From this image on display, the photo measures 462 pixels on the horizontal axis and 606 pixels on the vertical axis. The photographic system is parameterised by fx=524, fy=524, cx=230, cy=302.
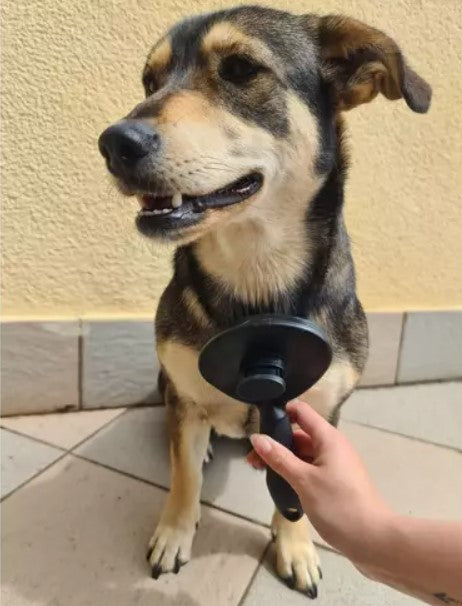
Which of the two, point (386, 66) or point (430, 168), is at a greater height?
point (386, 66)

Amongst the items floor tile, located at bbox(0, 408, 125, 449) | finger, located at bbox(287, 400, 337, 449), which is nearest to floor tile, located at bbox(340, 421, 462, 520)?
finger, located at bbox(287, 400, 337, 449)

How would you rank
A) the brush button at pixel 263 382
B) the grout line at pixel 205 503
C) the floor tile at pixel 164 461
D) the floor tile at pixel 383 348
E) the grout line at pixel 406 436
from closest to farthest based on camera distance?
the brush button at pixel 263 382, the grout line at pixel 205 503, the floor tile at pixel 164 461, the grout line at pixel 406 436, the floor tile at pixel 383 348

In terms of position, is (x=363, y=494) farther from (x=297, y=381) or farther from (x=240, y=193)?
(x=240, y=193)

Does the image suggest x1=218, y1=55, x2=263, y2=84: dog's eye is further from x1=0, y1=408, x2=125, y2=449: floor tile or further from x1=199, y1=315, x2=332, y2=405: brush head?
x1=0, y1=408, x2=125, y2=449: floor tile

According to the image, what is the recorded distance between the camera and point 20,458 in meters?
1.34

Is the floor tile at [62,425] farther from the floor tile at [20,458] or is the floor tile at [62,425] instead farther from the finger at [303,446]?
the finger at [303,446]

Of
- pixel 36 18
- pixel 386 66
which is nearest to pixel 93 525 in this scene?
pixel 386 66

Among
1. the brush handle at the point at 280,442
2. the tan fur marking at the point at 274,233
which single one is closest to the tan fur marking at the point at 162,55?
the tan fur marking at the point at 274,233

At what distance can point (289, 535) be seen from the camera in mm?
1084

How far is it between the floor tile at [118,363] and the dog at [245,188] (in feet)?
1.57

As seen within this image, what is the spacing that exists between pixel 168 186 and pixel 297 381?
386mm

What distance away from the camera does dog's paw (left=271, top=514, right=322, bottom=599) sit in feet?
3.39

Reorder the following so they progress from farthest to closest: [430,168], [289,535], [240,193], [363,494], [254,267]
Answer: [430,168], [289,535], [254,267], [240,193], [363,494]

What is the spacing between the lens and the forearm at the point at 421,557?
0.59m
